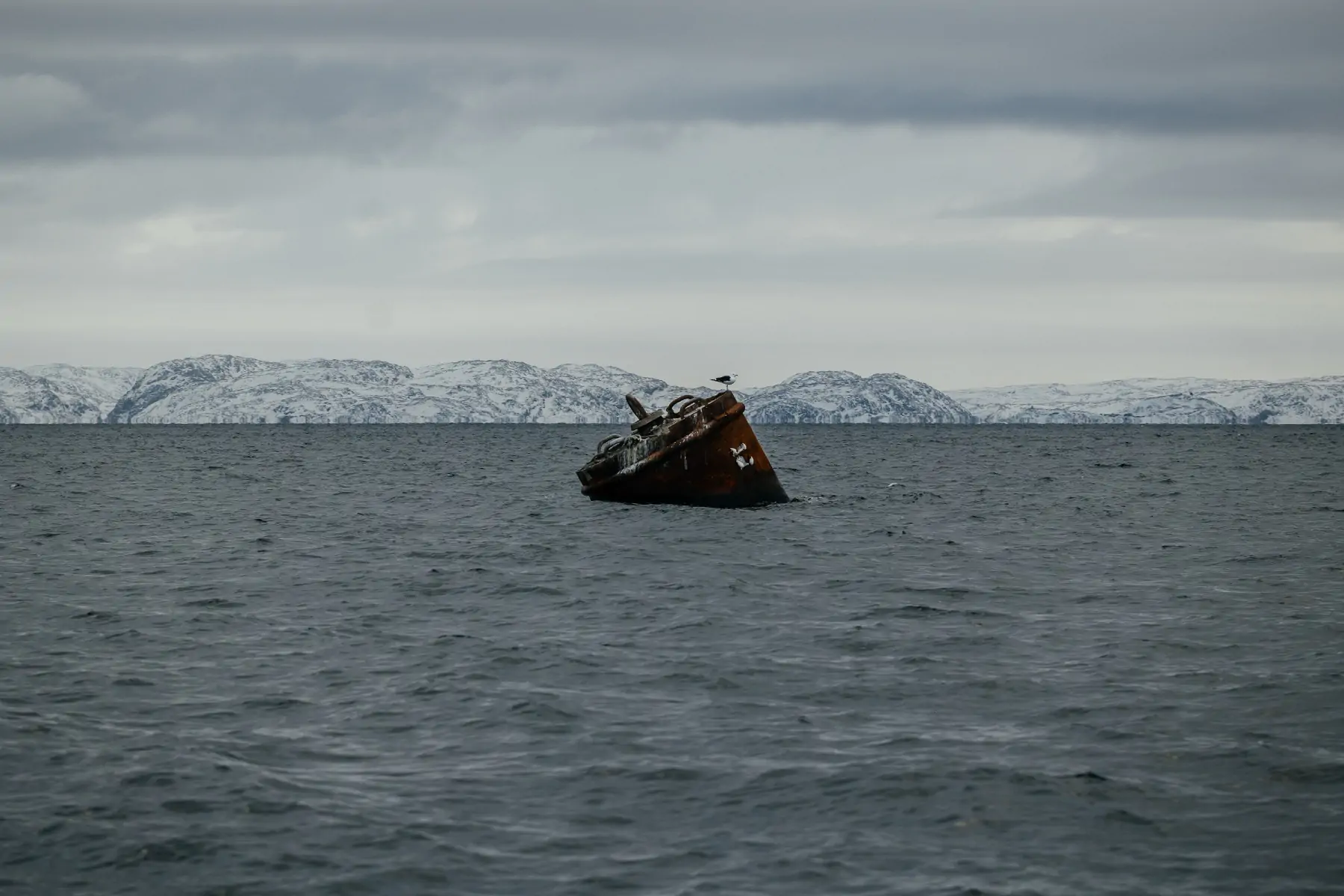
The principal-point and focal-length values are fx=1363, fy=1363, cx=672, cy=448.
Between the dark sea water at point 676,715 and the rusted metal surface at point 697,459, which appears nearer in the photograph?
the dark sea water at point 676,715

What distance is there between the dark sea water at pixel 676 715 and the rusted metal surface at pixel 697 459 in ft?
11.3

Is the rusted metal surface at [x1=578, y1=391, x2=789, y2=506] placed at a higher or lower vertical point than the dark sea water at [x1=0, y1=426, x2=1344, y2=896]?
higher

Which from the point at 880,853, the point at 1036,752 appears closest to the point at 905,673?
the point at 1036,752

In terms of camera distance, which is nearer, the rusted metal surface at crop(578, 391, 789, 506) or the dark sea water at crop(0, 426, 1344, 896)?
the dark sea water at crop(0, 426, 1344, 896)

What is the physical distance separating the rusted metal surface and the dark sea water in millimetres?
3443

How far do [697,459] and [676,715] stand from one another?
20.5 meters

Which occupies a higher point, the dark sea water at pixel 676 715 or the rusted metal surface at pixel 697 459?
the rusted metal surface at pixel 697 459

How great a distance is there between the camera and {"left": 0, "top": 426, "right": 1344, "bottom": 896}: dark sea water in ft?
31.5

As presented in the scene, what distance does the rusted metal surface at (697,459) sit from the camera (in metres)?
33.3

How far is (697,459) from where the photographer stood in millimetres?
33812

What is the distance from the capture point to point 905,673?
15.5 m

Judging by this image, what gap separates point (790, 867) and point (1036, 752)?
3600mm

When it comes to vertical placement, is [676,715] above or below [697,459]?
below

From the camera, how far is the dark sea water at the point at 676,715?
961cm
